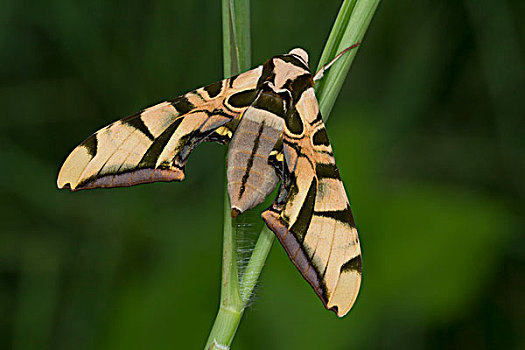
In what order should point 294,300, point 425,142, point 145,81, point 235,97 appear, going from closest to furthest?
point 235,97 → point 294,300 → point 145,81 → point 425,142

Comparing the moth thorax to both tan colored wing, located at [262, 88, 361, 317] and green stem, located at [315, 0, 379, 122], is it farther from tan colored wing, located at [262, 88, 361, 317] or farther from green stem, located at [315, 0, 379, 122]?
green stem, located at [315, 0, 379, 122]

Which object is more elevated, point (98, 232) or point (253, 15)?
point (253, 15)

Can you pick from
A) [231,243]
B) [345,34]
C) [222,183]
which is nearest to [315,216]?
[231,243]

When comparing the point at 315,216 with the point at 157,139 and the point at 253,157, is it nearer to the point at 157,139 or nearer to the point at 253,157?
the point at 253,157

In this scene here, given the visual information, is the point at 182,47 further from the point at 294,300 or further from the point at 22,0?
the point at 294,300

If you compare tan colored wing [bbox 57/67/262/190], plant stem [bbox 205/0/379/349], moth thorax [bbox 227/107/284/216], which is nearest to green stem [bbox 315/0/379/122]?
plant stem [bbox 205/0/379/349]

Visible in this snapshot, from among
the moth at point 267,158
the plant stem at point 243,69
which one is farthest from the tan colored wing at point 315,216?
the plant stem at point 243,69

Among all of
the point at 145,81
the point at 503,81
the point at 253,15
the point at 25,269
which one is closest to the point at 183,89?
the point at 145,81
